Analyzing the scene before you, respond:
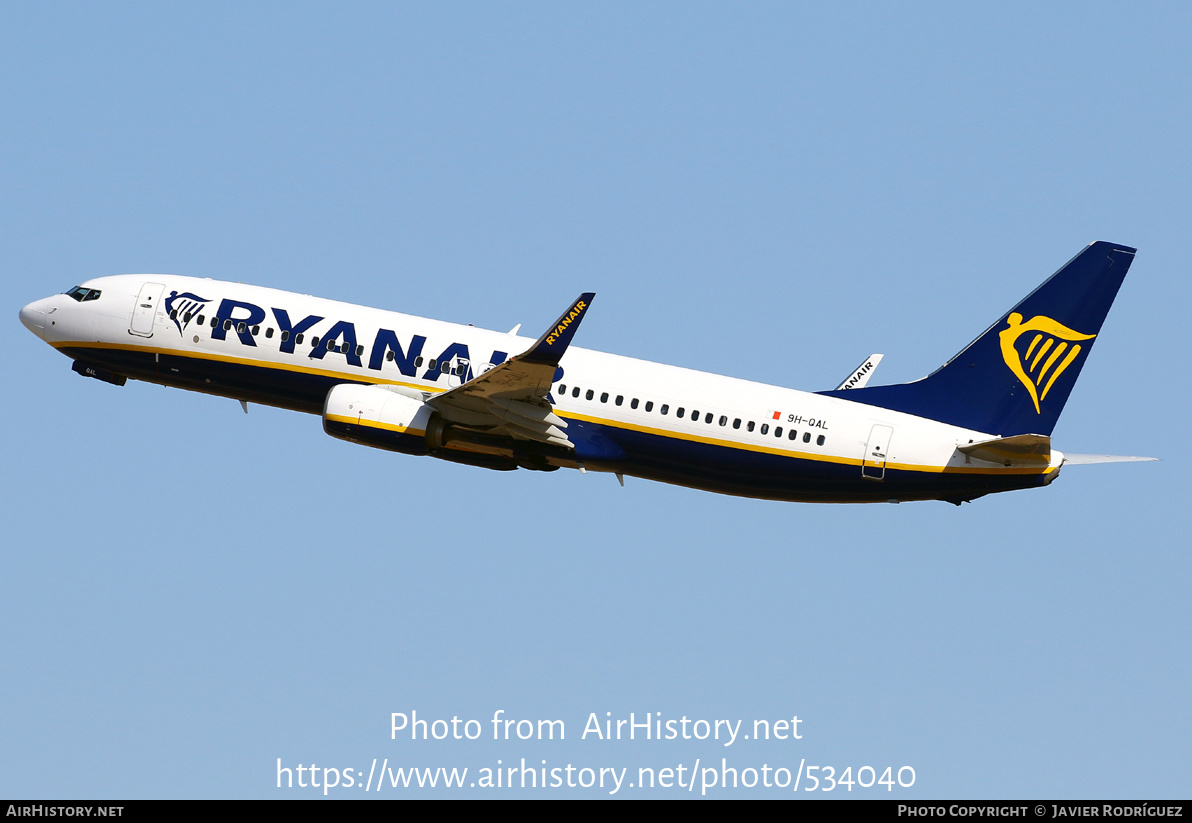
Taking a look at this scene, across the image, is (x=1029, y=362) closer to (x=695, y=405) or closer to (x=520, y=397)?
(x=695, y=405)

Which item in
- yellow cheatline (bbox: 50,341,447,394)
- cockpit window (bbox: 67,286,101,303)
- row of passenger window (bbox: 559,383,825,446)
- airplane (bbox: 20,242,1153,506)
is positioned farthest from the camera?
cockpit window (bbox: 67,286,101,303)

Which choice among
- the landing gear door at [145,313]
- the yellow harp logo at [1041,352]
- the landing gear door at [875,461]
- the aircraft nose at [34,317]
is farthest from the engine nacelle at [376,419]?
the yellow harp logo at [1041,352]

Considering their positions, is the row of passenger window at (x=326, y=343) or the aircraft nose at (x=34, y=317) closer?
the row of passenger window at (x=326, y=343)

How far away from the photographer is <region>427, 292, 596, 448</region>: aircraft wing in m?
41.2

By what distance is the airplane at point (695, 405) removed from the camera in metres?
43.8

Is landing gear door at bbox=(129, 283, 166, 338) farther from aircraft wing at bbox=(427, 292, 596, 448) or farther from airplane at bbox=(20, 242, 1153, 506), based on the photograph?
aircraft wing at bbox=(427, 292, 596, 448)

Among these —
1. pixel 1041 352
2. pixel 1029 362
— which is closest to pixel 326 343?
pixel 1029 362

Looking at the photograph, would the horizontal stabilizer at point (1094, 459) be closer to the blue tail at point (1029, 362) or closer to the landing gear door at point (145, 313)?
the blue tail at point (1029, 362)

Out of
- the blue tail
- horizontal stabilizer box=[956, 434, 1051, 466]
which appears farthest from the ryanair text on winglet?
horizontal stabilizer box=[956, 434, 1051, 466]

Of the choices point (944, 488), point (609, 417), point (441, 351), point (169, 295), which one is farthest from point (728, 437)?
point (169, 295)

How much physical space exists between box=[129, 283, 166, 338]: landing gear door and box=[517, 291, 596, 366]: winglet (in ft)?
48.6

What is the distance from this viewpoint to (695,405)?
44.7 m

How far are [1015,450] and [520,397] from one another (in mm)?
14823

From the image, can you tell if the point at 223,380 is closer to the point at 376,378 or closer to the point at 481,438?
the point at 376,378
